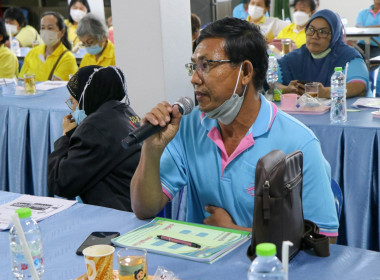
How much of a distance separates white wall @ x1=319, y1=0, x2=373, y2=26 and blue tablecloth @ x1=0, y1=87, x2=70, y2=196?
304 inches

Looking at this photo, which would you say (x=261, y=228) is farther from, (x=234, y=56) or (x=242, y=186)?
(x=234, y=56)

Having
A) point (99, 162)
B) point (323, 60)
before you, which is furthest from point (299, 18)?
point (99, 162)

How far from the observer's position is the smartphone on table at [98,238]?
1.60m

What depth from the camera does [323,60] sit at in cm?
388

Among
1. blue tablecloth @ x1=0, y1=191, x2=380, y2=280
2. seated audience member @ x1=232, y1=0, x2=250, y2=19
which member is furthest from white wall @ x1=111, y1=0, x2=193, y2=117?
seated audience member @ x1=232, y1=0, x2=250, y2=19

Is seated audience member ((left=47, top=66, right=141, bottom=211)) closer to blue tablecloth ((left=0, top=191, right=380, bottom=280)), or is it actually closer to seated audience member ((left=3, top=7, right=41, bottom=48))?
blue tablecloth ((left=0, top=191, right=380, bottom=280))

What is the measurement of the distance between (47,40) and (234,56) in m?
3.80

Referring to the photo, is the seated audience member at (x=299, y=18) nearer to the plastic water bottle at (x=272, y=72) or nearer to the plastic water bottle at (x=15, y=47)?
the plastic water bottle at (x=272, y=72)

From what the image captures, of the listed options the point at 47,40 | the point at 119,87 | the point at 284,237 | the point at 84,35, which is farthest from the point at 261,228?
the point at 47,40

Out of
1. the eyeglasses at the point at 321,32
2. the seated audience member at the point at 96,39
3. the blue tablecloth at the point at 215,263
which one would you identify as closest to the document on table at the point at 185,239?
the blue tablecloth at the point at 215,263

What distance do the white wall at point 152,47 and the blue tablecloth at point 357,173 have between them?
3.57 feet

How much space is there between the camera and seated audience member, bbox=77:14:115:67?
484 centimetres

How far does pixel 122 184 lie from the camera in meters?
2.43

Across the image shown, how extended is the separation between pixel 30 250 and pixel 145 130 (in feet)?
1.55
